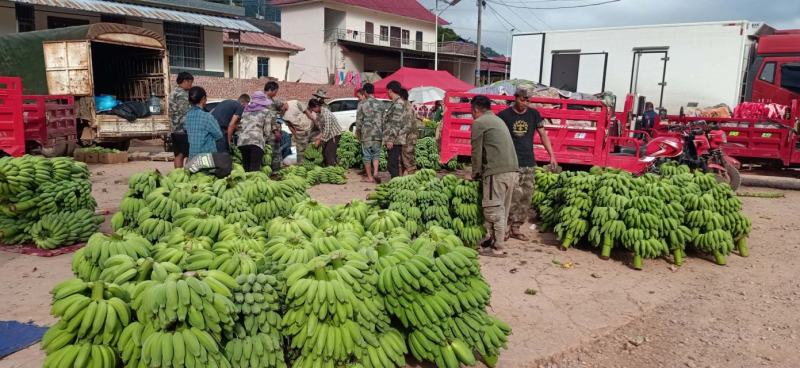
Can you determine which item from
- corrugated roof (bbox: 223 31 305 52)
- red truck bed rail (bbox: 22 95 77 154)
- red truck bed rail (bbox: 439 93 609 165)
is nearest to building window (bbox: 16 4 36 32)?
red truck bed rail (bbox: 22 95 77 154)

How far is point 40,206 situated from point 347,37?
31.8 meters

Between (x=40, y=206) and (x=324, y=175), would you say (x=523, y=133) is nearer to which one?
(x=324, y=175)

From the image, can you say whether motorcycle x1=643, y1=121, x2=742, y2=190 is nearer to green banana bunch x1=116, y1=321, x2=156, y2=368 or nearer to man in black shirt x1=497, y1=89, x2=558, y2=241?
man in black shirt x1=497, y1=89, x2=558, y2=241

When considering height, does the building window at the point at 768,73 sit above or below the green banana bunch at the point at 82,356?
above

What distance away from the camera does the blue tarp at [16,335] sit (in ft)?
12.0

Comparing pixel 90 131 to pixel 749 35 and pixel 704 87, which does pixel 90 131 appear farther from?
pixel 749 35

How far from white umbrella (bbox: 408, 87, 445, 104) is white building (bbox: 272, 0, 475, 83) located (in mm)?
11020

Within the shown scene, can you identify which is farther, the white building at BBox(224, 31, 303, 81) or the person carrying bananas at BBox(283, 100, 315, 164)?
the white building at BBox(224, 31, 303, 81)

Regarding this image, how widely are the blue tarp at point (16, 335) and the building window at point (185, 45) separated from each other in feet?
62.6

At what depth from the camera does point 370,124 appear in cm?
995

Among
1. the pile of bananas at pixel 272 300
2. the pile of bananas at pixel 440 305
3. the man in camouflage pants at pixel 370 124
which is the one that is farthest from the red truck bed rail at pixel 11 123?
the pile of bananas at pixel 440 305

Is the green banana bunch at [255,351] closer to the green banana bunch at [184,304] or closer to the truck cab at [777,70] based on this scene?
the green banana bunch at [184,304]

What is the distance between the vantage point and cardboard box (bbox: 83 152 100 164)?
12.4 meters

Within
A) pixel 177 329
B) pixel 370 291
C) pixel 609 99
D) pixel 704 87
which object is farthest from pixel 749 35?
pixel 177 329
